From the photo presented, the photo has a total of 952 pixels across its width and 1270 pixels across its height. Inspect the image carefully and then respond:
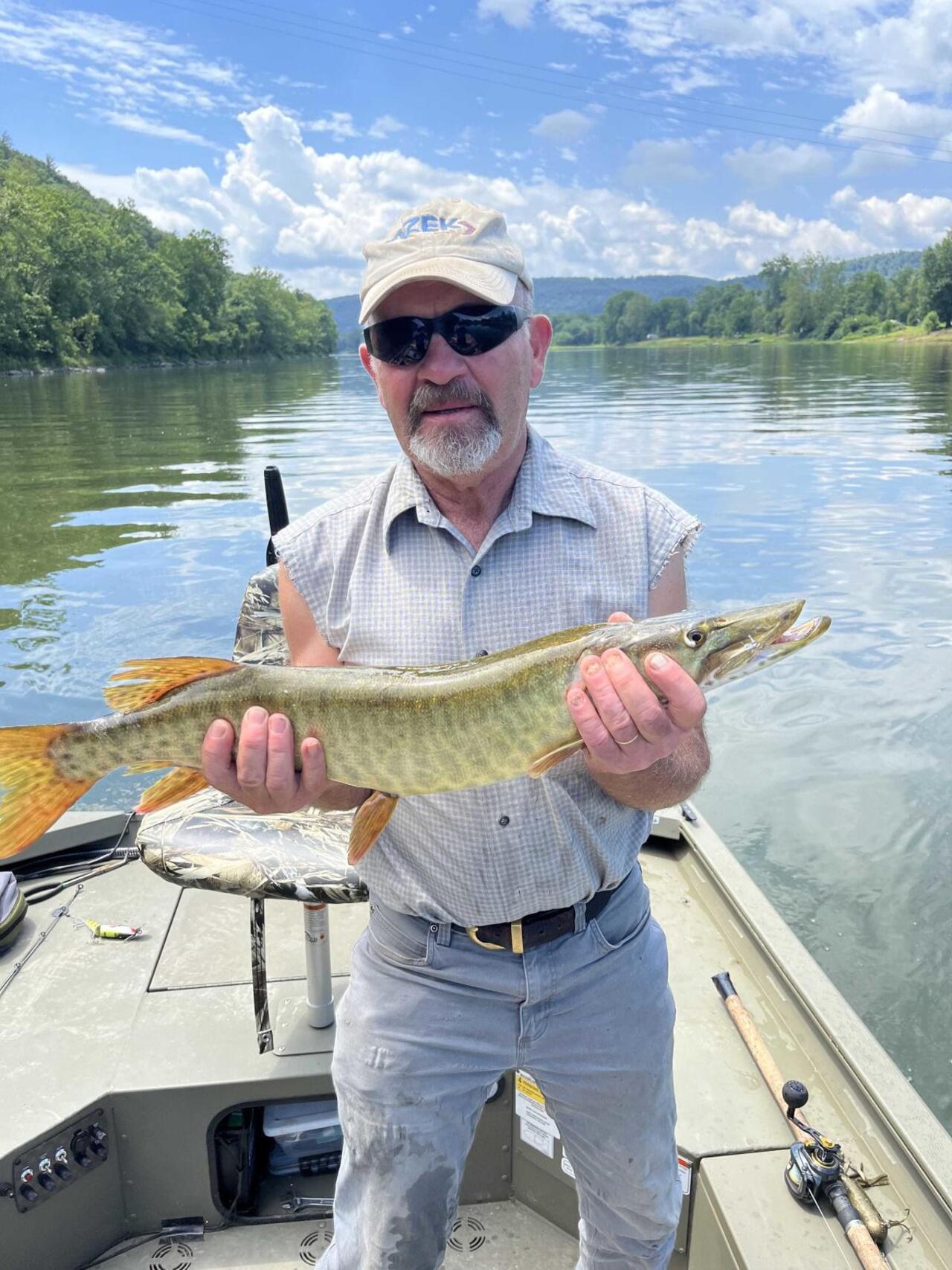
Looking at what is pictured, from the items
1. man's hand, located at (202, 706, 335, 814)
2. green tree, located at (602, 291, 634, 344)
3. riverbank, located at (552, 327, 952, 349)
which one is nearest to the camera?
man's hand, located at (202, 706, 335, 814)

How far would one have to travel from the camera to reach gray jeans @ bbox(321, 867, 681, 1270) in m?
1.98

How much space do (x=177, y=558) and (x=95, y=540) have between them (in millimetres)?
1862

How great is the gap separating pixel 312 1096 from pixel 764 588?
1013 centimetres

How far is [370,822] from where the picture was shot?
77.9 inches

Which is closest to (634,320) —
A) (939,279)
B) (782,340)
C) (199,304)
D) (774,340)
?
(774,340)

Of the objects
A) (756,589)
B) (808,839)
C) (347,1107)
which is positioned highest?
(347,1107)

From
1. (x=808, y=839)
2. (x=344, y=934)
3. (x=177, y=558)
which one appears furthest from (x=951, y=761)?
(x=177, y=558)

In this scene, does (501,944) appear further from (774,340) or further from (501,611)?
(774,340)

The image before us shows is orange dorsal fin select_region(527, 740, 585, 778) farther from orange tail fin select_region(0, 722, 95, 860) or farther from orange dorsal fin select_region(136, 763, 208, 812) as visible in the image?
orange tail fin select_region(0, 722, 95, 860)

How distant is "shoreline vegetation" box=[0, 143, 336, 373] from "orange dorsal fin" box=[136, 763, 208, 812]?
60.9 meters

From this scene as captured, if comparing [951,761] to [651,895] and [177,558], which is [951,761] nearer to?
[651,895]

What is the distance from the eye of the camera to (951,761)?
23.9 ft

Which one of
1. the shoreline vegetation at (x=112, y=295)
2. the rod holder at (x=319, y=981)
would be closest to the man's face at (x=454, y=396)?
the rod holder at (x=319, y=981)

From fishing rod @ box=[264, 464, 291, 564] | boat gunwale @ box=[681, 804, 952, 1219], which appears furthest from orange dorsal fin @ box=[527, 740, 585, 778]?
fishing rod @ box=[264, 464, 291, 564]
